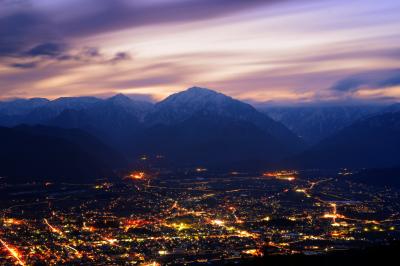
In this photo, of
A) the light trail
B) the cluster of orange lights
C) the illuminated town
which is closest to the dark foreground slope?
the illuminated town

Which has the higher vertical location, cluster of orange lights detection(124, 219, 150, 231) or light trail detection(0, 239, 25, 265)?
light trail detection(0, 239, 25, 265)

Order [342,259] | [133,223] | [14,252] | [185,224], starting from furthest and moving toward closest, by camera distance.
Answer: [133,223] → [185,224] → [14,252] → [342,259]

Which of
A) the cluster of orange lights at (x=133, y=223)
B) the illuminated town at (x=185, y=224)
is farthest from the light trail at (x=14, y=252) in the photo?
the cluster of orange lights at (x=133, y=223)

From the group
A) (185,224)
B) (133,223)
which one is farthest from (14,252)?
(185,224)

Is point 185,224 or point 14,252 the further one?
point 185,224

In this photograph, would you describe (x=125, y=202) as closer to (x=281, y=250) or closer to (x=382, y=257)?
(x=281, y=250)

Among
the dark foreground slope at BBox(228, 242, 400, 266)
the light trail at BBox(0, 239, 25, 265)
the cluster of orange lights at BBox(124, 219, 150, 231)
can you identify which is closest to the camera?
the dark foreground slope at BBox(228, 242, 400, 266)

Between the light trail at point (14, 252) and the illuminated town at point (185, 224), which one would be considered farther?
the illuminated town at point (185, 224)

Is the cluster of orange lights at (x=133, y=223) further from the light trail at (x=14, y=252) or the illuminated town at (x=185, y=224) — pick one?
the light trail at (x=14, y=252)

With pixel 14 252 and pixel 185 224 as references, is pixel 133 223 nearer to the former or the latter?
pixel 185 224

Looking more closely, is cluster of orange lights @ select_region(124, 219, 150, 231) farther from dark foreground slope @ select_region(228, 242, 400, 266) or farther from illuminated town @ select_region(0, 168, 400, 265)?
dark foreground slope @ select_region(228, 242, 400, 266)
